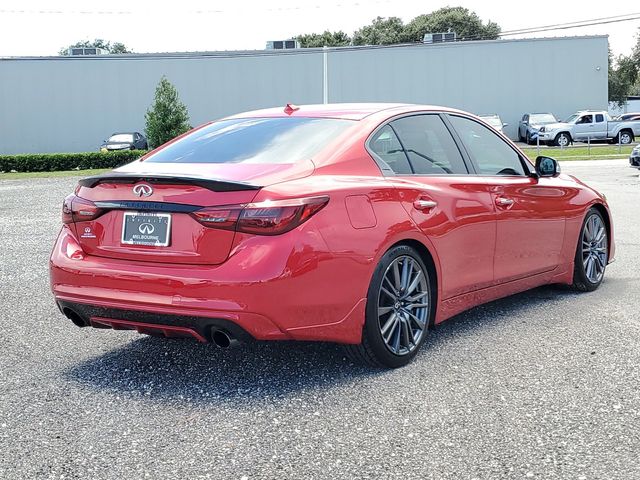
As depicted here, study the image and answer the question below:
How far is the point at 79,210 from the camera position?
464 cm

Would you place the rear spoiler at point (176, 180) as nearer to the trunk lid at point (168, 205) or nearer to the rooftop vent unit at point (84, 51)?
the trunk lid at point (168, 205)

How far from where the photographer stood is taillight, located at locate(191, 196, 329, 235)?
4.13 metres

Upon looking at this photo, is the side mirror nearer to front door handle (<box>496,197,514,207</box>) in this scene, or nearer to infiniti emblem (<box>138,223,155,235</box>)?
front door handle (<box>496,197,514,207</box>)

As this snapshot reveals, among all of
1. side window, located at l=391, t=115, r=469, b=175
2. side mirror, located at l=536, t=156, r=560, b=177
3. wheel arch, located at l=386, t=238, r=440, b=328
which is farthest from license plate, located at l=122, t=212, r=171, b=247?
side mirror, located at l=536, t=156, r=560, b=177

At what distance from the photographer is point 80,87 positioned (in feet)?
153

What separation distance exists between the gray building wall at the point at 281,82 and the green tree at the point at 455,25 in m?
41.3

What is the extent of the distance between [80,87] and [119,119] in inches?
105

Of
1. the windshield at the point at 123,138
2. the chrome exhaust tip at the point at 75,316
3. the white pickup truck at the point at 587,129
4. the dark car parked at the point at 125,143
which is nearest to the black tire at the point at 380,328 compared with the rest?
the chrome exhaust tip at the point at 75,316

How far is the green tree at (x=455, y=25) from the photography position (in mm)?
87938

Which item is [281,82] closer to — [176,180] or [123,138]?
[123,138]

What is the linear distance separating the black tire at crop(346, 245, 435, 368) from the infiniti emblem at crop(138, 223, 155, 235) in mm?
1183

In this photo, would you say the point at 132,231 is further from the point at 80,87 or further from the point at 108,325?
the point at 80,87

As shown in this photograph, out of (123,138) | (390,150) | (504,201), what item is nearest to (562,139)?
(123,138)

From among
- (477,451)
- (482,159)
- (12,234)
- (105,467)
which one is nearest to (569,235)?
(482,159)
